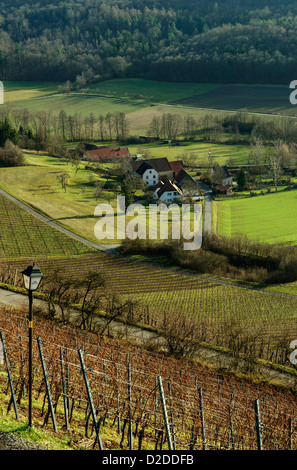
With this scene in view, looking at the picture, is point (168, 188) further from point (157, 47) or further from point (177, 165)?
point (157, 47)

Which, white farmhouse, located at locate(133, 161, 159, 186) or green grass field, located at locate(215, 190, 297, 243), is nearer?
green grass field, located at locate(215, 190, 297, 243)

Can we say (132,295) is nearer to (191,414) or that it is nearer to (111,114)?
(191,414)

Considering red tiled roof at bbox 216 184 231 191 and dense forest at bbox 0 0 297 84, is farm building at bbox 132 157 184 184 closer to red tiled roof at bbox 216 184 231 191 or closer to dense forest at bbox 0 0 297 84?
red tiled roof at bbox 216 184 231 191

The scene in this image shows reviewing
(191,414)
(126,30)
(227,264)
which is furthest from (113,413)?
(126,30)

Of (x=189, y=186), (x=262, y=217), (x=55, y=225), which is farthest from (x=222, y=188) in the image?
(x=55, y=225)

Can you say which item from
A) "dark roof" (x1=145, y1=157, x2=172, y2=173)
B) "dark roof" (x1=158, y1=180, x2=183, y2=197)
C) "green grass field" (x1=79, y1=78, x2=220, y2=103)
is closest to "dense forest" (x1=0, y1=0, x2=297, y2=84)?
"green grass field" (x1=79, y1=78, x2=220, y2=103)
